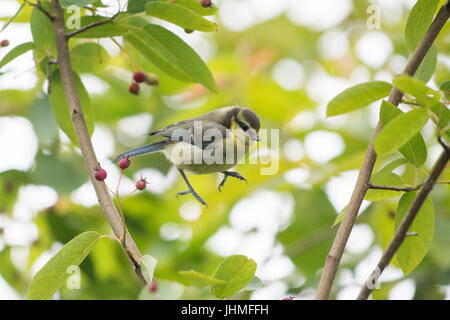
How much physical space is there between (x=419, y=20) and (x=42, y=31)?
4.24 feet

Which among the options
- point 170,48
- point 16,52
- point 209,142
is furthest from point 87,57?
point 209,142

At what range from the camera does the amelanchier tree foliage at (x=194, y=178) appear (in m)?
1.59

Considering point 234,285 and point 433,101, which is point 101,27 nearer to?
point 234,285

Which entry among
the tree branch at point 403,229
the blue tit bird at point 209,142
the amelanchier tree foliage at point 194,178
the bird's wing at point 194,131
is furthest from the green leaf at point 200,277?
the bird's wing at point 194,131

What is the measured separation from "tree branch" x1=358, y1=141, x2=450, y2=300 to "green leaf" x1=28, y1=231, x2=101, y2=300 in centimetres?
81

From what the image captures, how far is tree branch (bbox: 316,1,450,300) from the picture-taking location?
4.36ft

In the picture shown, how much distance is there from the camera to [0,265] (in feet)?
11.6

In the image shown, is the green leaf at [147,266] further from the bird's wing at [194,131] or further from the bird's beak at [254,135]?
the bird's beak at [254,135]

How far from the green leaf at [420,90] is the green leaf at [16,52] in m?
1.32

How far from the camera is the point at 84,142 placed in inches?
65.7

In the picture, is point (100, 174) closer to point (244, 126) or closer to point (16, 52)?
point (16, 52)

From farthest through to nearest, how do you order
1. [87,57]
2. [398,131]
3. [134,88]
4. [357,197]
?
[134,88]
[87,57]
[357,197]
[398,131]

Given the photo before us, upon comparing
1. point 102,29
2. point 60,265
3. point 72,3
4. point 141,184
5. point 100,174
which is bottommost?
point 60,265

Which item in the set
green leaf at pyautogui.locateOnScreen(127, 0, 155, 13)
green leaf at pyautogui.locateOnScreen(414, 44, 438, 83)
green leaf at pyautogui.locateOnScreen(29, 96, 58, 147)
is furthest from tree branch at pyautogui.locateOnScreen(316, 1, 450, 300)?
green leaf at pyautogui.locateOnScreen(29, 96, 58, 147)
